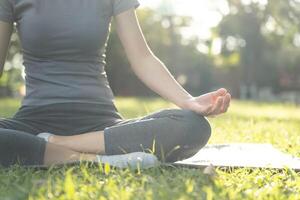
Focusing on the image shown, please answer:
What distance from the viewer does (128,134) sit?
2.77 metres

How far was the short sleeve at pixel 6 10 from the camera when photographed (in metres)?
2.98

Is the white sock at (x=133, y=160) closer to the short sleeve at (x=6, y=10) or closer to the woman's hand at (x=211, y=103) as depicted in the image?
the woman's hand at (x=211, y=103)

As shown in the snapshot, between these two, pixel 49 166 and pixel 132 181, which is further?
pixel 49 166

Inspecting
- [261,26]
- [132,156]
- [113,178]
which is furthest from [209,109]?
[261,26]

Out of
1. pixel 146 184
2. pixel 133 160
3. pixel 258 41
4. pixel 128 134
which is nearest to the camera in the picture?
pixel 146 184

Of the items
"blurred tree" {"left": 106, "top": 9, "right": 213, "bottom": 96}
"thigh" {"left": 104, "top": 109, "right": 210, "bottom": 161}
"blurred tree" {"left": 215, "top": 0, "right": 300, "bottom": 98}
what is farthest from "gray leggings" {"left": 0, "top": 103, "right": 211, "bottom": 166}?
"blurred tree" {"left": 215, "top": 0, "right": 300, "bottom": 98}

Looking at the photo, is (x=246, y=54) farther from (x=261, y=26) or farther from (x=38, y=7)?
(x=38, y=7)

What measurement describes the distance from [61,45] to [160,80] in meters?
0.53

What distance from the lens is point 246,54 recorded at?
38.8 m

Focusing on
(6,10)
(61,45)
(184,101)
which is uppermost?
(6,10)

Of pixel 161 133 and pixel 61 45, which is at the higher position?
pixel 61 45

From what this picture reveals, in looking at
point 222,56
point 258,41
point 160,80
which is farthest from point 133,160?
point 222,56

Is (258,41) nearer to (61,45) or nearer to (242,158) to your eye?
(242,158)

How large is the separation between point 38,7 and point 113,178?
106cm
